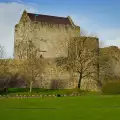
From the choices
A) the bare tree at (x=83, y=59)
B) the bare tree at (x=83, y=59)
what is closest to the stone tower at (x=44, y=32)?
the bare tree at (x=83, y=59)

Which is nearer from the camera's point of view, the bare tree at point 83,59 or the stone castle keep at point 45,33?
the bare tree at point 83,59

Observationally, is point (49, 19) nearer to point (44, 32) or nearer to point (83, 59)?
point (44, 32)

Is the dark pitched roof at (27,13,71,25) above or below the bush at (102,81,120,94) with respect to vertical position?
above

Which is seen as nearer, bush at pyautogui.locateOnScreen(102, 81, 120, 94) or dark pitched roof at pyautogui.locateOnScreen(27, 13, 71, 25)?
→ bush at pyautogui.locateOnScreen(102, 81, 120, 94)

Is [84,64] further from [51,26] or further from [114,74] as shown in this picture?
[51,26]

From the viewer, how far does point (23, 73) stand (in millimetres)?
51844

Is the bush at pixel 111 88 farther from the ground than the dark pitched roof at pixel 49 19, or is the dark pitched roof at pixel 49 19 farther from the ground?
the dark pitched roof at pixel 49 19

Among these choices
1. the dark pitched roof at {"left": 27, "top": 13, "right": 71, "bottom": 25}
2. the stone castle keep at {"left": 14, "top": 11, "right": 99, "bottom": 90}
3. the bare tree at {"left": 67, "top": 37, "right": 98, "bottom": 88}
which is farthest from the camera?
the dark pitched roof at {"left": 27, "top": 13, "right": 71, "bottom": 25}

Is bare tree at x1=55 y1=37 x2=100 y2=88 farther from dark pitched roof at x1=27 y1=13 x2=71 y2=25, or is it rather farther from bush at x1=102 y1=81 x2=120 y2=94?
dark pitched roof at x1=27 y1=13 x2=71 y2=25

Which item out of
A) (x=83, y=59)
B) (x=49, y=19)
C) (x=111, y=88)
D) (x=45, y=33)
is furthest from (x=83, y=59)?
(x=49, y=19)

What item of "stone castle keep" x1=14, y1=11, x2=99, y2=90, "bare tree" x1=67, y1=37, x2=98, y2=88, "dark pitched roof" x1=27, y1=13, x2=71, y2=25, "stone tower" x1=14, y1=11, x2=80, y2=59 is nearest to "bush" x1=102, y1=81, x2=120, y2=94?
"bare tree" x1=67, y1=37, x2=98, y2=88

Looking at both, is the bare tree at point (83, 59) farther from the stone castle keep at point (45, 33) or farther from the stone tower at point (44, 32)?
the stone tower at point (44, 32)

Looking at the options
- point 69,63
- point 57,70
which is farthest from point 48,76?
point 69,63

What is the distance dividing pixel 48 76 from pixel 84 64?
704 centimetres
